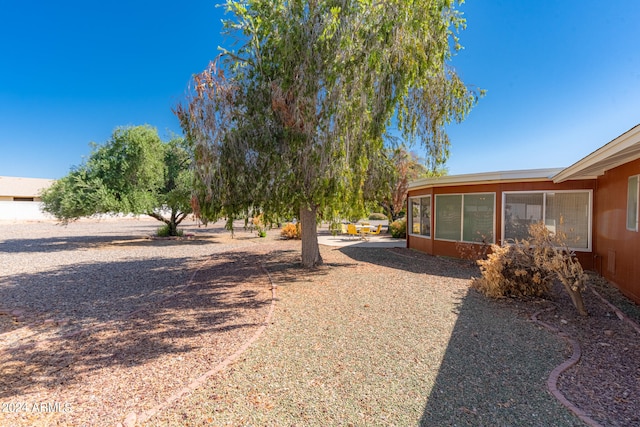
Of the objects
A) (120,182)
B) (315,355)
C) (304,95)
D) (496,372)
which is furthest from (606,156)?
(120,182)

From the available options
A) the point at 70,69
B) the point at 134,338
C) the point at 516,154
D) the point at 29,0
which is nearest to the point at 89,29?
the point at 29,0

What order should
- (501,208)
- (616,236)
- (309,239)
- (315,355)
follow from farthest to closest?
(501,208) < (309,239) < (616,236) < (315,355)

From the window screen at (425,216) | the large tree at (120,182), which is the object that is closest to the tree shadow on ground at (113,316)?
the window screen at (425,216)

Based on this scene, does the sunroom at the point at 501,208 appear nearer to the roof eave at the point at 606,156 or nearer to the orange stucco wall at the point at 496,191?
the orange stucco wall at the point at 496,191

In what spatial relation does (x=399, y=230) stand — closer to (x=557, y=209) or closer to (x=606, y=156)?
(x=557, y=209)

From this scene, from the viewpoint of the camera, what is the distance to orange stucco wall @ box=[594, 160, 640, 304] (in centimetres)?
571

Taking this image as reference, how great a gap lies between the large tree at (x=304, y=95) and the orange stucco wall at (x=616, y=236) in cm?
458

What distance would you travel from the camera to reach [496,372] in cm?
302

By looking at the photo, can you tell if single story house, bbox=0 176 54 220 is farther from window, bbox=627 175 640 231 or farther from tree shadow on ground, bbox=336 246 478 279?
window, bbox=627 175 640 231

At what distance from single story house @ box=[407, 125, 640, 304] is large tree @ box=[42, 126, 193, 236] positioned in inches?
434

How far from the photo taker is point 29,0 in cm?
995

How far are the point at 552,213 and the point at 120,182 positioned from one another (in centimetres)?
1715

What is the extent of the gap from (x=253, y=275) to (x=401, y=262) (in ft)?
14.8

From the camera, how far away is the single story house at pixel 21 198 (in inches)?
1301
